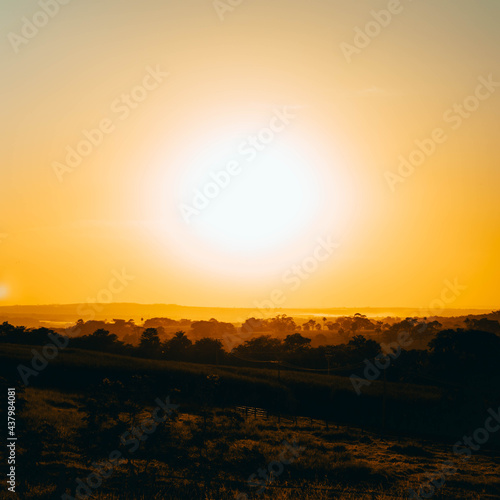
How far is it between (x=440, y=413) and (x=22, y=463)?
46.4 m

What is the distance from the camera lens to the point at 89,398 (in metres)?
22.9

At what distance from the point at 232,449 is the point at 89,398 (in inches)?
443

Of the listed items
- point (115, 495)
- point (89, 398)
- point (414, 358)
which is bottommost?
point (115, 495)

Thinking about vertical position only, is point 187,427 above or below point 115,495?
above

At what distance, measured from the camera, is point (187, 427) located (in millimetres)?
35750

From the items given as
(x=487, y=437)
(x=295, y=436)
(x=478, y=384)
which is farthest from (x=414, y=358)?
(x=295, y=436)

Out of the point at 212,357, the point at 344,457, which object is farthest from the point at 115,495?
the point at 212,357

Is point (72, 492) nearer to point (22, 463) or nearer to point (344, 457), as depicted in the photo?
point (22, 463)

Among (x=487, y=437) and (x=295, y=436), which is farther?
(x=487, y=437)

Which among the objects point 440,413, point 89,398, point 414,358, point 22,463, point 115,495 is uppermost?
point 414,358

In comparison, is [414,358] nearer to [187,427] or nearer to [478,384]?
[478,384]

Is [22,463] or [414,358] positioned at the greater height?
[414,358]

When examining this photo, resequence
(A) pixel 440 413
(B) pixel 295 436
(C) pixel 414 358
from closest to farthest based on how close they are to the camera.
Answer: (B) pixel 295 436 → (A) pixel 440 413 → (C) pixel 414 358

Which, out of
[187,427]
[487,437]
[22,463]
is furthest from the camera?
[487,437]
